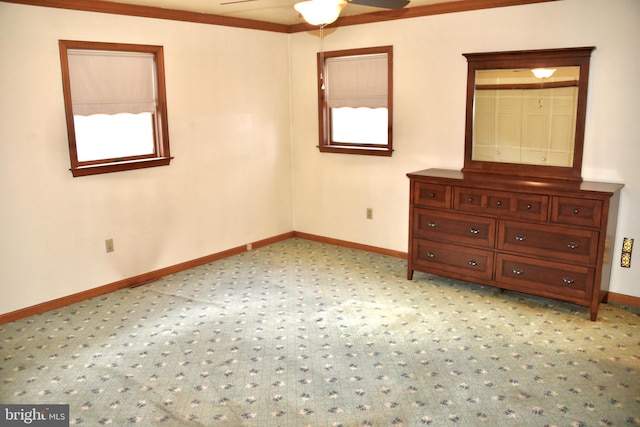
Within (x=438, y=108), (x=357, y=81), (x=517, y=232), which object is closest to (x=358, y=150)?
(x=357, y=81)

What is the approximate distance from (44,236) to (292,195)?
2875mm

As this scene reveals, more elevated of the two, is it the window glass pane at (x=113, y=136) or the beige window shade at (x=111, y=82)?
the beige window shade at (x=111, y=82)

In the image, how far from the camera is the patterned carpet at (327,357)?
2893 mm

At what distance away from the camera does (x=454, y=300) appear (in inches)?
173

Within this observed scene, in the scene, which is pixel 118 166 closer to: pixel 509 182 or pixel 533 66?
pixel 509 182

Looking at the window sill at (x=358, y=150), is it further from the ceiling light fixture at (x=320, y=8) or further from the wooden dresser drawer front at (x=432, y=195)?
the ceiling light fixture at (x=320, y=8)

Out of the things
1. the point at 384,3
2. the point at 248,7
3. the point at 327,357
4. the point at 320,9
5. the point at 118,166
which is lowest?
the point at 327,357

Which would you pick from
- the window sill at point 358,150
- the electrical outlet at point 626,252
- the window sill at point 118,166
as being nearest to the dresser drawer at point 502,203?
the electrical outlet at point 626,252

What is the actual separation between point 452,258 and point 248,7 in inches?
112

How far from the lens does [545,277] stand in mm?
4062

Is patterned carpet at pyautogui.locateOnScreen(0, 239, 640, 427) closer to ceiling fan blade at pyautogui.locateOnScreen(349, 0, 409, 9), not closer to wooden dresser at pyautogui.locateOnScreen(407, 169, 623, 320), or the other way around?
wooden dresser at pyautogui.locateOnScreen(407, 169, 623, 320)

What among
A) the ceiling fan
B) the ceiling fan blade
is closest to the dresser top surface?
the ceiling fan blade

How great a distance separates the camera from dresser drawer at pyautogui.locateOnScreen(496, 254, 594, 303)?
3.91 m

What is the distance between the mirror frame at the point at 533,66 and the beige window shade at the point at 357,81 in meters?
0.96
